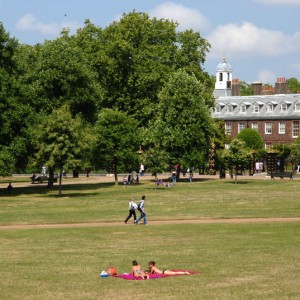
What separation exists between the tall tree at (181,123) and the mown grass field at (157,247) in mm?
14665

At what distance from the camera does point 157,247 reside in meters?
39.0

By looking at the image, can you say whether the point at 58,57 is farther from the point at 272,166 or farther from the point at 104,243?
the point at 104,243

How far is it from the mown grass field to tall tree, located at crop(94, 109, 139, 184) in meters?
13.1

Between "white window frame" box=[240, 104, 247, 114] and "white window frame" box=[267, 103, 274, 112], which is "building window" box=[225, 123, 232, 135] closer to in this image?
"white window frame" box=[240, 104, 247, 114]

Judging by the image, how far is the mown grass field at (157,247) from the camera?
91.2 feet

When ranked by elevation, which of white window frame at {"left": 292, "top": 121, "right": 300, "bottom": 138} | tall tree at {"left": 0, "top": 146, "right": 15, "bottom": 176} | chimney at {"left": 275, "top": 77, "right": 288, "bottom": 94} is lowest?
tall tree at {"left": 0, "top": 146, "right": 15, "bottom": 176}

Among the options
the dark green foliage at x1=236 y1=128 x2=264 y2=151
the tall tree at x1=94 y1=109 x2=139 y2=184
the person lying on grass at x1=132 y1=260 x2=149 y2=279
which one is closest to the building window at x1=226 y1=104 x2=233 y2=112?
the dark green foliage at x1=236 y1=128 x2=264 y2=151

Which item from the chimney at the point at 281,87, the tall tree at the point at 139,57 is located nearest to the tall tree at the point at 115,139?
the tall tree at the point at 139,57

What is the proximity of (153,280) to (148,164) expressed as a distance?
51363 mm

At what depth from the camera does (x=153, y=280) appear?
97.2 ft

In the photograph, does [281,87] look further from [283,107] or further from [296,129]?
[296,129]

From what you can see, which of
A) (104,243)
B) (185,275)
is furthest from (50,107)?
(185,275)

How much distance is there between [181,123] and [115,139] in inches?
314

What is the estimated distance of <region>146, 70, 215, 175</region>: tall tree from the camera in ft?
290
